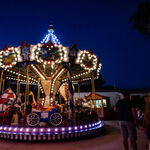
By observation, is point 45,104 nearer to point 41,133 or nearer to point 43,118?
point 43,118

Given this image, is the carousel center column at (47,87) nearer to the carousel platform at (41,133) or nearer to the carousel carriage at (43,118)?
the carousel carriage at (43,118)

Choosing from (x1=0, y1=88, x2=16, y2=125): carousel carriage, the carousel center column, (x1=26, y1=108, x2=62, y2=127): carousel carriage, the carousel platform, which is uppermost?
the carousel center column

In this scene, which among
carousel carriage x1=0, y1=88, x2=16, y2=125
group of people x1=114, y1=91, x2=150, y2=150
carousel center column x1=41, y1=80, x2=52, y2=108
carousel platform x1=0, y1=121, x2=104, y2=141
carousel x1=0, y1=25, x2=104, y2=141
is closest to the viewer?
group of people x1=114, y1=91, x2=150, y2=150

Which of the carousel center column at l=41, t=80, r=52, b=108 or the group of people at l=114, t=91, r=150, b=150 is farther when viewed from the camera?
the carousel center column at l=41, t=80, r=52, b=108

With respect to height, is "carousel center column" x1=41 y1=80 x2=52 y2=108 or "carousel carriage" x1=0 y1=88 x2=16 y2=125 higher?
"carousel center column" x1=41 y1=80 x2=52 y2=108

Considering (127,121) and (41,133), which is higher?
(127,121)

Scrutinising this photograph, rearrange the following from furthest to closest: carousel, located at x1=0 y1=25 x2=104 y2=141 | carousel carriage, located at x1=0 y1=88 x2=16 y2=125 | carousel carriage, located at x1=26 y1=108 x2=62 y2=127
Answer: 1. carousel carriage, located at x1=0 y1=88 x2=16 y2=125
2. carousel carriage, located at x1=26 y1=108 x2=62 y2=127
3. carousel, located at x1=0 y1=25 x2=104 y2=141

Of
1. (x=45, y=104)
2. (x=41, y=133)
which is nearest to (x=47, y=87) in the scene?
(x=45, y=104)

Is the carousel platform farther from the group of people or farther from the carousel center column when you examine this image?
the carousel center column

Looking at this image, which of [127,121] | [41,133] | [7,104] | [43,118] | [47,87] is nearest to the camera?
[127,121]

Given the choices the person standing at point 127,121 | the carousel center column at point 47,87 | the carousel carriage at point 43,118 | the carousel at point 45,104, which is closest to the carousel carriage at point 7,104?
the carousel at point 45,104

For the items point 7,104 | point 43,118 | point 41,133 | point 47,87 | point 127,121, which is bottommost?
point 41,133

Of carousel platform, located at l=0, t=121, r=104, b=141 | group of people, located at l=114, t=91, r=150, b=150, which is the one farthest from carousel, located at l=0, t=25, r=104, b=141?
group of people, located at l=114, t=91, r=150, b=150

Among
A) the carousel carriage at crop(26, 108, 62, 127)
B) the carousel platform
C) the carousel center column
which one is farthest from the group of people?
the carousel center column
